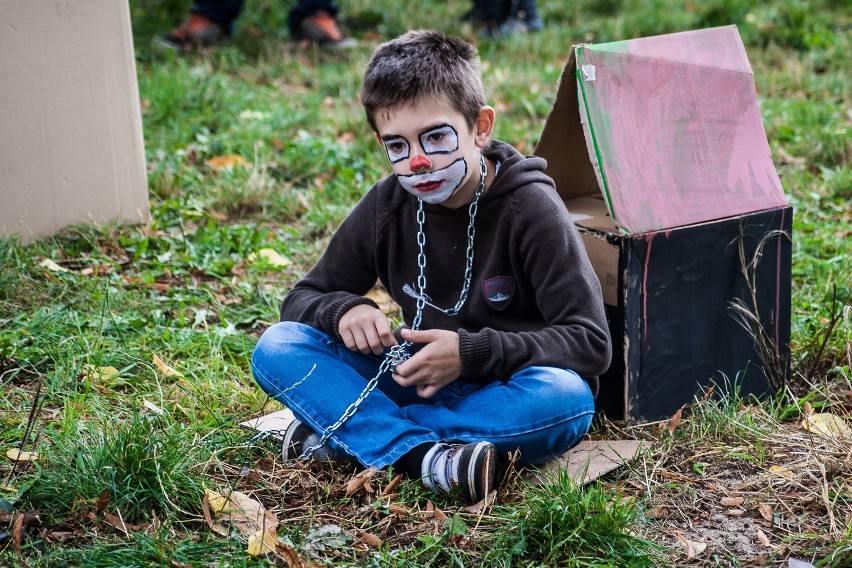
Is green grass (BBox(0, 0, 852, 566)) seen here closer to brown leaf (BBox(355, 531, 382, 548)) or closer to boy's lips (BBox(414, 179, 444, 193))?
brown leaf (BBox(355, 531, 382, 548))

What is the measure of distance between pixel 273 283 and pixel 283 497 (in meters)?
1.62

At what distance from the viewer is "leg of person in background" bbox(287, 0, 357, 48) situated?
698 cm

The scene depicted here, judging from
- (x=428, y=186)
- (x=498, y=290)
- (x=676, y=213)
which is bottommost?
(x=498, y=290)

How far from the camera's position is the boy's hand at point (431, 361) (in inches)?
90.4

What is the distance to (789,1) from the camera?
7750 millimetres

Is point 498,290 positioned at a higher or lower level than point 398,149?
lower

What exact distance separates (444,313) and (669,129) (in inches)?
31.2

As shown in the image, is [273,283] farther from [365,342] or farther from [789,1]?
[789,1]

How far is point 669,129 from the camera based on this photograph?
8.75ft

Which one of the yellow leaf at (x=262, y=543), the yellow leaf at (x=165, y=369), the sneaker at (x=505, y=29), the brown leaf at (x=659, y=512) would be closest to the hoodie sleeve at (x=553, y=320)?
the brown leaf at (x=659, y=512)

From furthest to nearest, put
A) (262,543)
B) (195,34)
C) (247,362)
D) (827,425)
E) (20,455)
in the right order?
(195,34), (247,362), (827,425), (20,455), (262,543)

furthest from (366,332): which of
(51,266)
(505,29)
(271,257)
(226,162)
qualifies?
(505,29)

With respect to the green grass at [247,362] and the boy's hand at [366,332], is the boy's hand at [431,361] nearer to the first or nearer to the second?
the boy's hand at [366,332]

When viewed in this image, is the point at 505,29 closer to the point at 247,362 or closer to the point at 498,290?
the point at 247,362
